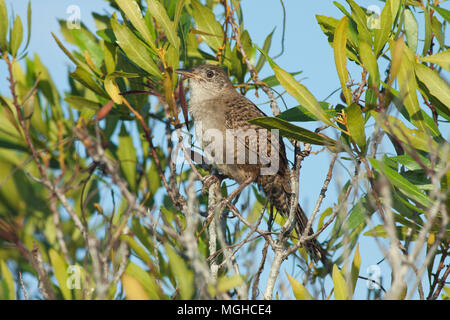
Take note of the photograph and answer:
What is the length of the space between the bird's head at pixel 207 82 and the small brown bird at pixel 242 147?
0.06ft

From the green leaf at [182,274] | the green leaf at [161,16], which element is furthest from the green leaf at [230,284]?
the green leaf at [161,16]

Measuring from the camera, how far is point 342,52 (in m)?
2.41

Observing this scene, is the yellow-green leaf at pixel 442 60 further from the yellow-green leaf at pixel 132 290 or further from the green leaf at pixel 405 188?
the yellow-green leaf at pixel 132 290

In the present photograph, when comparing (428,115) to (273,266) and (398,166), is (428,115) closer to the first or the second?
(398,166)

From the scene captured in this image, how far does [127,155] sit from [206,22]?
115 cm

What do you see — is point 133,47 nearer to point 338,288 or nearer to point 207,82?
point 207,82

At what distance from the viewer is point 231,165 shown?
3.91m

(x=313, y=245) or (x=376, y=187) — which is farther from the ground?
(x=376, y=187)

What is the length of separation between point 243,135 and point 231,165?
0.24 m

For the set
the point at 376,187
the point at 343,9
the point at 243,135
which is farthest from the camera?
the point at 243,135

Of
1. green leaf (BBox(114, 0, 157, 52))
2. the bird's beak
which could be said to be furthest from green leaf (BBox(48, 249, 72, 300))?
the bird's beak
